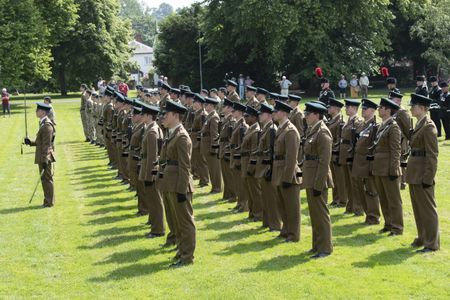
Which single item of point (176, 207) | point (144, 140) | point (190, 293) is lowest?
point (190, 293)

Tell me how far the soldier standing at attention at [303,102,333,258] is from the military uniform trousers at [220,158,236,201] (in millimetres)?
4958

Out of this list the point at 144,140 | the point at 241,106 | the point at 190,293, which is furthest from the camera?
the point at 241,106

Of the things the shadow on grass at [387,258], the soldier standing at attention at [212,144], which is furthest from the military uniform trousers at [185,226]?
the soldier standing at attention at [212,144]

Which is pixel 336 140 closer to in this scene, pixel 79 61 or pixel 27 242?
pixel 27 242

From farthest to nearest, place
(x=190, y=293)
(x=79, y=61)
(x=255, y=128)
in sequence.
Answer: (x=79, y=61) → (x=255, y=128) → (x=190, y=293)

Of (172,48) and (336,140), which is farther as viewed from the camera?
(172,48)

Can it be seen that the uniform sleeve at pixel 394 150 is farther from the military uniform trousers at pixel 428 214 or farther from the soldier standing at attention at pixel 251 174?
the soldier standing at attention at pixel 251 174

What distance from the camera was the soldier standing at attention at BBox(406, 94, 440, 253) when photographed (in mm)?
10398

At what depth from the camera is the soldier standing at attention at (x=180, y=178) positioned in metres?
10.3

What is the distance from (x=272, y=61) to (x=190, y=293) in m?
37.6

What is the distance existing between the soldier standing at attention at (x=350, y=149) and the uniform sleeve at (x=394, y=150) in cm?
155

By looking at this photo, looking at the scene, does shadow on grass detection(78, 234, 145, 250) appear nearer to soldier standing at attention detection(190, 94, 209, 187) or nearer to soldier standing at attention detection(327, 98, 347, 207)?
soldier standing at attention detection(327, 98, 347, 207)

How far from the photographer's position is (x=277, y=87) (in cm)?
5244

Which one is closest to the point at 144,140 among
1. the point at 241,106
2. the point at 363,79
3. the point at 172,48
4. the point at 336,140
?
the point at 241,106
